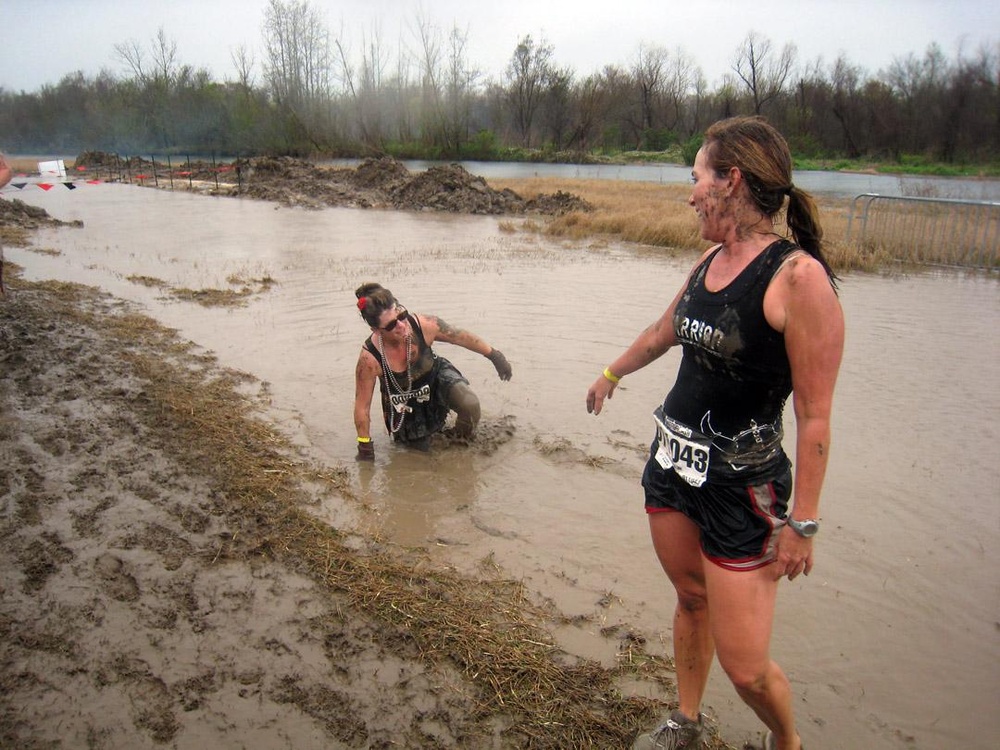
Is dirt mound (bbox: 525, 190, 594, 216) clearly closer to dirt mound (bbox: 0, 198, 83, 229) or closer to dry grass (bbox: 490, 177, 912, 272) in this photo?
dry grass (bbox: 490, 177, 912, 272)

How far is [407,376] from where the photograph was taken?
505cm

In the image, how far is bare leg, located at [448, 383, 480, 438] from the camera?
5293 mm

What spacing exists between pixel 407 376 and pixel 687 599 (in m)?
2.98

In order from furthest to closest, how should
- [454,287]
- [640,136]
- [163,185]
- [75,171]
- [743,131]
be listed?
[640,136], [75,171], [163,185], [454,287], [743,131]

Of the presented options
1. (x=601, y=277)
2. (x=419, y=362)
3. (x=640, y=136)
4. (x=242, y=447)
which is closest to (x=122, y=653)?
(x=242, y=447)

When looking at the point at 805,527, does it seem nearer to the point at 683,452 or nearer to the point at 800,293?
the point at 683,452

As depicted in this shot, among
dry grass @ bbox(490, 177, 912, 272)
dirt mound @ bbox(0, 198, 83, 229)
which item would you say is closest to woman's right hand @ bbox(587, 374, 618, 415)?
dry grass @ bbox(490, 177, 912, 272)

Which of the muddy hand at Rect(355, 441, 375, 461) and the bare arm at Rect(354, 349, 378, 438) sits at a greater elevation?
the bare arm at Rect(354, 349, 378, 438)

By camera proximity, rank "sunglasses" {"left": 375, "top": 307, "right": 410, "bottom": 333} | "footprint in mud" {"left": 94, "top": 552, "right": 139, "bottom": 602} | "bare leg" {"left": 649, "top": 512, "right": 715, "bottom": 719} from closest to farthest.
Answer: "bare leg" {"left": 649, "top": 512, "right": 715, "bottom": 719} → "footprint in mud" {"left": 94, "top": 552, "right": 139, "bottom": 602} → "sunglasses" {"left": 375, "top": 307, "right": 410, "bottom": 333}

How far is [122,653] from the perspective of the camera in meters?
3.00

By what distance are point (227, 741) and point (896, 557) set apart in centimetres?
350

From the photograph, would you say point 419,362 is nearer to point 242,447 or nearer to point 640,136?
point 242,447

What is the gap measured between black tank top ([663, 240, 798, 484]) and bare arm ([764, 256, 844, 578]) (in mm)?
54

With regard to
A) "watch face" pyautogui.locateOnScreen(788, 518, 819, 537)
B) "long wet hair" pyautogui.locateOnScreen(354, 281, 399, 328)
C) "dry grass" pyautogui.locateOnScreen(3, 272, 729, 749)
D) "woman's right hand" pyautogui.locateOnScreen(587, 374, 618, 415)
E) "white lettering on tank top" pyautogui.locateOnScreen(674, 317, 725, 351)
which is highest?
"white lettering on tank top" pyautogui.locateOnScreen(674, 317, 725, 351)
